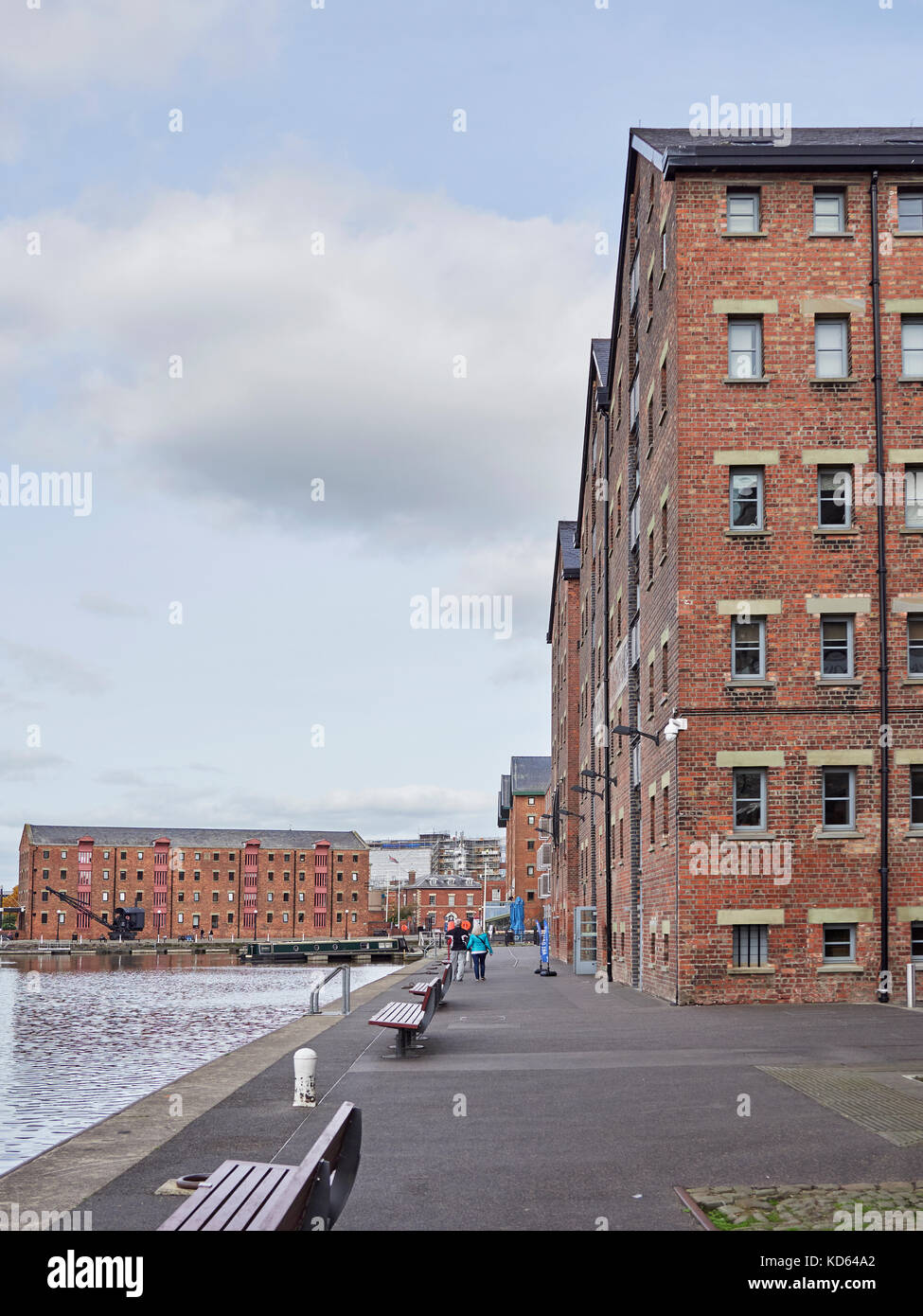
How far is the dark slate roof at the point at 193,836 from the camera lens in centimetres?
15638

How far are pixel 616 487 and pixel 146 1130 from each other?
30.9 metres

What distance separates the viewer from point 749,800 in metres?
26.4

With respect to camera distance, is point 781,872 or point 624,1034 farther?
point 781,872

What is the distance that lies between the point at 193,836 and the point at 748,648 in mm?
140882

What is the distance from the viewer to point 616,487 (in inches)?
1578

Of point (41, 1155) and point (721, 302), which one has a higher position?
point (721, 302)

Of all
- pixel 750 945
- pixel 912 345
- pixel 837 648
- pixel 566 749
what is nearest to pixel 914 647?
pixel 837 648

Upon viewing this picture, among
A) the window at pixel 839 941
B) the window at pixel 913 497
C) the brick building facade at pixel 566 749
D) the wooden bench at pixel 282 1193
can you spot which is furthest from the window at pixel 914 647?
the brick building facade at pixel 566 749

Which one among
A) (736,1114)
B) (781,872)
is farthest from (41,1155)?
(781,872)

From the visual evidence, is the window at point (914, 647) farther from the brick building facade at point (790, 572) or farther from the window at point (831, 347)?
the window at point (831, 347)
